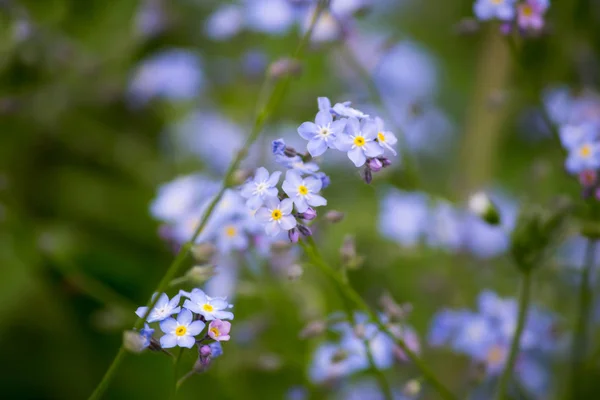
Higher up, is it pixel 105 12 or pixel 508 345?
pixel 105 12

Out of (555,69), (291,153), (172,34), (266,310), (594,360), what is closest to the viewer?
(291,153)

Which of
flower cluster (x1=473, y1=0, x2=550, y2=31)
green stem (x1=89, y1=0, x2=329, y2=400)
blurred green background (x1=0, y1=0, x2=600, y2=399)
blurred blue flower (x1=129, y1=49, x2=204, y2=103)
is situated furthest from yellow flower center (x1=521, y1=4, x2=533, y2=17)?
blurred blue flower (x1=129, y1=49, x2=204, y2=103)

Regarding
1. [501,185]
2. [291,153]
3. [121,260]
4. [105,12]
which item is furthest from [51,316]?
[501,185]

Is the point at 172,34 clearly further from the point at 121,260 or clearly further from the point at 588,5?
the point at 588,5

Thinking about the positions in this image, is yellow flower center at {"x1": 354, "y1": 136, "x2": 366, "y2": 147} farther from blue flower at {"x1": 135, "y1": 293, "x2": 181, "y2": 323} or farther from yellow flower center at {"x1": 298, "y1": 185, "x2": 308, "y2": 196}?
blue flower at {"x1": 135, "y1": 293, "x2": 181, "y2": 323}

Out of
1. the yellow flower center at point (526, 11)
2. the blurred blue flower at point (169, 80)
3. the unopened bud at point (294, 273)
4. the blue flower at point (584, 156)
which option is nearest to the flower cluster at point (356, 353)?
the unopened bud at point (294, 273)

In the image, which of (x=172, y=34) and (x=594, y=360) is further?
(x=172, y=34)

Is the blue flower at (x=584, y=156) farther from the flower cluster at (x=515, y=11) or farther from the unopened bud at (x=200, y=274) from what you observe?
the unopened bud at (x=200, y=274)
